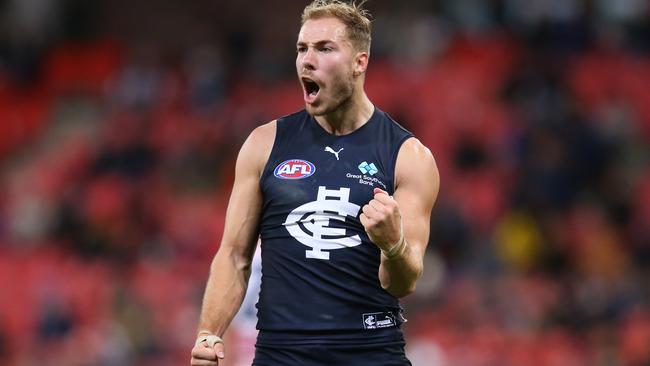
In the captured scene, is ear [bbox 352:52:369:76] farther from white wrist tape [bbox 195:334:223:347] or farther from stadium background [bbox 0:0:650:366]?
stadium background [bbox 0:0:650:366]

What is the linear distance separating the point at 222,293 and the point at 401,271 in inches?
30.6

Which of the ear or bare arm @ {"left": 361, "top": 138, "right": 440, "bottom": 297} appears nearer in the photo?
bare arm @ {"left": 361, "top": 138, "right": 440, "bottom": 297}

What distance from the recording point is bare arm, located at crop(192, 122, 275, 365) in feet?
16.7

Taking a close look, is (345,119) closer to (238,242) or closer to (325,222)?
(325,222)

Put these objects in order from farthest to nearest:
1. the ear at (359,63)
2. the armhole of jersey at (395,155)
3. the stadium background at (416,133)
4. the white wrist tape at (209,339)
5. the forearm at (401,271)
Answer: the stadium background at (416,133) → the ear at (359,63) → the armhole of jersey at (395,155) → the white wrist tape at (209,339) → the forearm at (401,271)

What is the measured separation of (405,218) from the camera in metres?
5.04

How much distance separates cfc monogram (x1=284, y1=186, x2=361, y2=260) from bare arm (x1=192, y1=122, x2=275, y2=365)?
0.82 feet

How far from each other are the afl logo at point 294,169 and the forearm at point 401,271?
52 centimetres

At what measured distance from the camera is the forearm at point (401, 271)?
479 cm

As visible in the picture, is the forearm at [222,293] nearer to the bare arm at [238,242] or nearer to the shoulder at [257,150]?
the bare arm at [238,242]

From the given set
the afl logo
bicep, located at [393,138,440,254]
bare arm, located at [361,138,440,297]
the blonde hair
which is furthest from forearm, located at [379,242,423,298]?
the blonde hair

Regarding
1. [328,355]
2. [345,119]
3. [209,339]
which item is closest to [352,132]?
[345,119]

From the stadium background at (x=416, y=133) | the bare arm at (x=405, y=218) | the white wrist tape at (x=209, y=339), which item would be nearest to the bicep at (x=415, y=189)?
the bare arm at (x=405, y=218)

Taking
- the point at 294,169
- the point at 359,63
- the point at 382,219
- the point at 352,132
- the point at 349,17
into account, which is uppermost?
the point at 349,17
